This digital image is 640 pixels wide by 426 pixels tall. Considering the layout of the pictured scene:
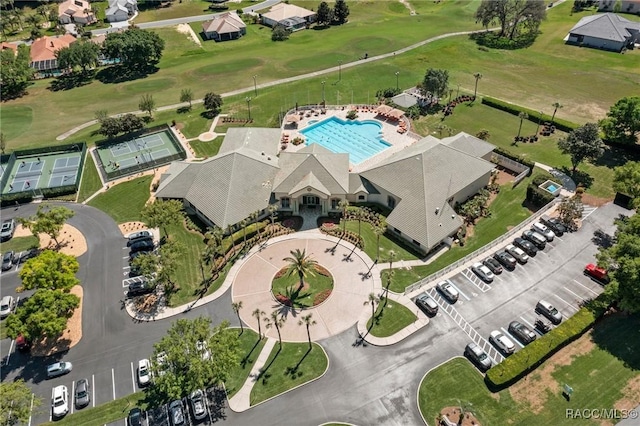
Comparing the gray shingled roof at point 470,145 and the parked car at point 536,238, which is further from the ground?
the gray shingled roof at point 470,145

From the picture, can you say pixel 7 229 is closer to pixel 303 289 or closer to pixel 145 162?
pixel 145 162

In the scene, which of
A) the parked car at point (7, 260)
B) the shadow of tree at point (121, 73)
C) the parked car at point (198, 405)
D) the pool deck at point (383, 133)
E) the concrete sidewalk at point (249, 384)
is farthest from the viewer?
the shadow of tree at point (121, 73)

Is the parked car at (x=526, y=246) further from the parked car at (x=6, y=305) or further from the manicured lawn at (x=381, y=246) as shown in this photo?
the parked car at (x=6, y=305)

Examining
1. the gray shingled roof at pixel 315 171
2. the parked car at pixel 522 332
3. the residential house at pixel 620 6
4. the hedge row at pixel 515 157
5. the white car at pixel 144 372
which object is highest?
the residential house at pixel 620 6

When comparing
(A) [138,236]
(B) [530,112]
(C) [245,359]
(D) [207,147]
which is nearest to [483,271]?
(C) [245,359]

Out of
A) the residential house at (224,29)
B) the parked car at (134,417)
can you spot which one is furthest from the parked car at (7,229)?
the residential house at (224,29)

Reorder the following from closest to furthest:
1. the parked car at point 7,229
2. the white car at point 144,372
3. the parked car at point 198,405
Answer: the parked car at point 198,405 < the white car at point 144,372 < the parked car at point 7,229

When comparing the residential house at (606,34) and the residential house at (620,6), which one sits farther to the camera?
the residential house at (620,6)
